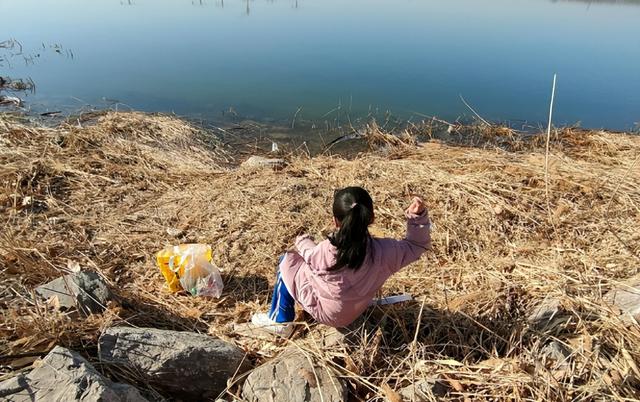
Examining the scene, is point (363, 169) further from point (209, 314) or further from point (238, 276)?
point (209, 314)

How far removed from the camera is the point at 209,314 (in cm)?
313

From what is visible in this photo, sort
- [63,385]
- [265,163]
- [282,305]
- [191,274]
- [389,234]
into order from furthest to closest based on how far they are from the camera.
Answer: [265,163] < [389,234] < [191,274] < [282,305] < [63,385]

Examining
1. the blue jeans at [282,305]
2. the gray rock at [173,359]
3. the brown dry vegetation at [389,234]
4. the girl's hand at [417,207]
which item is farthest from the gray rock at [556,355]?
the gray rock at [173,359]

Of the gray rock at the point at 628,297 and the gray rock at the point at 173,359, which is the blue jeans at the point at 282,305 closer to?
the gray rock at the point at 173,359

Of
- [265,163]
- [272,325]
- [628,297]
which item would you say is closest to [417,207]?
[272,325]

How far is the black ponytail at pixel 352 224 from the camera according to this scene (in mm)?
2080

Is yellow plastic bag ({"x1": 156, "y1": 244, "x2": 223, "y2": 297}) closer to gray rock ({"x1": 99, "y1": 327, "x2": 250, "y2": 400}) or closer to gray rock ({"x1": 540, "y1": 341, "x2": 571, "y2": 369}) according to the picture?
gray rock ({"x1": 99, "y1": 327, "x2": 250, "y2": 400})

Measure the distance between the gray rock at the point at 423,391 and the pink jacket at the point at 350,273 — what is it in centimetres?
48

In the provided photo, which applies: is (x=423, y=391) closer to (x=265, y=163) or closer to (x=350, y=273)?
(x=350, y=273)

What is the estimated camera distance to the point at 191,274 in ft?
10.7

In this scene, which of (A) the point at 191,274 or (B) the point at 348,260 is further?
(A) the point at 191,274

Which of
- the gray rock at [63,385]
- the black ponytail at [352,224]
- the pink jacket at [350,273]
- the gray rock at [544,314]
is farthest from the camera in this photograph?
the gray rock at [544,314]

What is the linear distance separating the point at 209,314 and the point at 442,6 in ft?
62.2

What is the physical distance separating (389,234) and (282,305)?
1436mm
